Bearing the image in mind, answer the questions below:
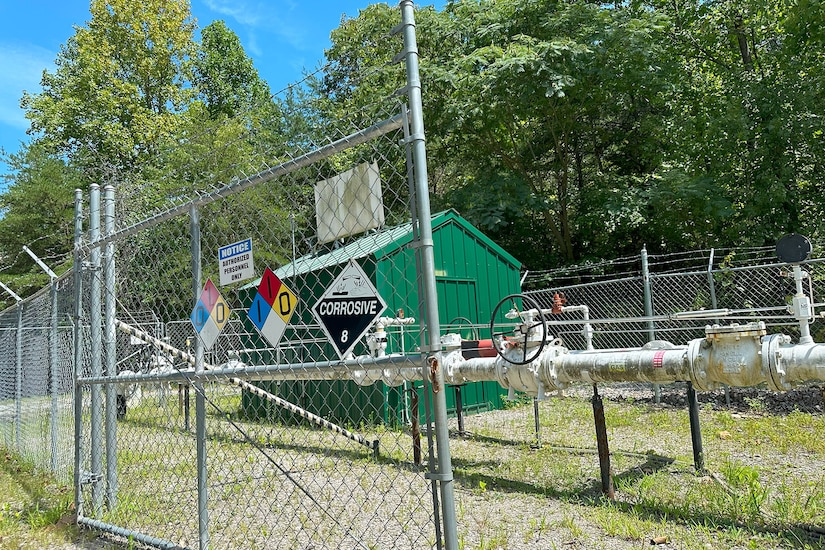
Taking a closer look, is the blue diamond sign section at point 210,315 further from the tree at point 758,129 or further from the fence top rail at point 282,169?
the tree at point 758,129

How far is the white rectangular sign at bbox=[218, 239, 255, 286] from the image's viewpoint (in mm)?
3414

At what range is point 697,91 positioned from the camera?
54.8ft

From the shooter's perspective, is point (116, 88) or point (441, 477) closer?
point (441, 477)

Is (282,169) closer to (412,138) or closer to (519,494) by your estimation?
(412,138)

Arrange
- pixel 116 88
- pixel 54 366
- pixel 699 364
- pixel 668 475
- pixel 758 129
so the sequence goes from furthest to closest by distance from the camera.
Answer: pixel 116 88 < pixel 758 129 < pixel 54 366 < pixel 668 475 < pixel 699 364

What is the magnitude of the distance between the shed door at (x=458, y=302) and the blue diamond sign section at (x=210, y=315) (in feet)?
21.7

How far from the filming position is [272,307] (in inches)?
123

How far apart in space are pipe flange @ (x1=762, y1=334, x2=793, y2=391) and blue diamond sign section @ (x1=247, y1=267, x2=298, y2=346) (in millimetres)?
3279

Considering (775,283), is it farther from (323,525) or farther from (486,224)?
(323,525)

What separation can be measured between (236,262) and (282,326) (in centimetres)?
68

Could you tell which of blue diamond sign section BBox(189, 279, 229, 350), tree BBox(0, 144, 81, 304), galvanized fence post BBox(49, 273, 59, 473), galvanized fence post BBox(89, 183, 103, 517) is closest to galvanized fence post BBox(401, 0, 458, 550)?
blue diamond sign section BBox(189, 279, 229, 350)

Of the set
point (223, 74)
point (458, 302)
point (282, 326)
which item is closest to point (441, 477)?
point (282, 326)

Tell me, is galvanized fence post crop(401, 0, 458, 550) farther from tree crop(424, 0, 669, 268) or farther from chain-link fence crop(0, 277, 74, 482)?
tree crop(424, 0, 669, 268)

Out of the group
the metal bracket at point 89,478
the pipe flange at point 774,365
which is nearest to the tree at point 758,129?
the pipe flange at point 774,365
